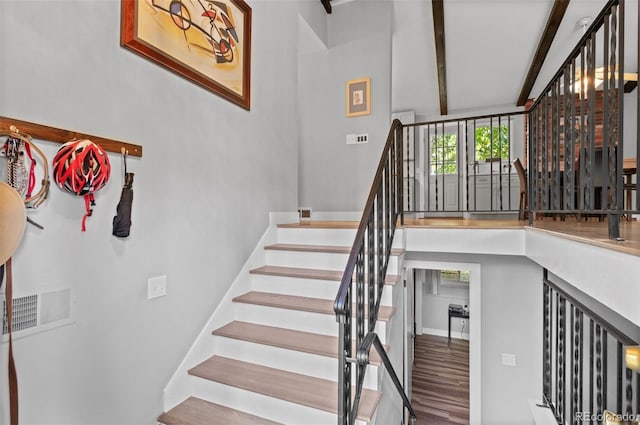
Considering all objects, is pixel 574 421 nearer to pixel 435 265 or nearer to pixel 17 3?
pixel 435 265

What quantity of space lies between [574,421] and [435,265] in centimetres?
170

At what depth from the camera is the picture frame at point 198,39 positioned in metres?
1.80

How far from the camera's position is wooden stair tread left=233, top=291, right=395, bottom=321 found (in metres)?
2.24

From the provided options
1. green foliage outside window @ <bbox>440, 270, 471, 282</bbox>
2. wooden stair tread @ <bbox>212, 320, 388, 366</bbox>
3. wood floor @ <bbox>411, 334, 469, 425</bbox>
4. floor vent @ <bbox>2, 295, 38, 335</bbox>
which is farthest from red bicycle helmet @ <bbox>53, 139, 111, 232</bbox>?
green foliage outside window @ <bbox>440, 270, 471, 282</bbox>

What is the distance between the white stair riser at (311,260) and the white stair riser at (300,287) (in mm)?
234

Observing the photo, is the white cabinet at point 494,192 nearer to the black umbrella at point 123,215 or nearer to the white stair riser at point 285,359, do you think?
the white stair riser at point 285,359

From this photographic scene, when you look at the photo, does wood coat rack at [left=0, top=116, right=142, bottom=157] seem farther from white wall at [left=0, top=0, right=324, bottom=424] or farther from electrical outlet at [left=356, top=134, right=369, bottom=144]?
electrical outlet at [left=356, top=134, right=369, bottom=144]

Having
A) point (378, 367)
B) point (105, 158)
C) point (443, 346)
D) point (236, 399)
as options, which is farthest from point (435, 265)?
point (443, 346)

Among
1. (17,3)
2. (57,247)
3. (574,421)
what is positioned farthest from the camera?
(574,421)

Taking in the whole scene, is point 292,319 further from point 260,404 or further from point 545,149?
point 545,149

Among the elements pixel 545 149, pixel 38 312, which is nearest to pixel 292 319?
pixel 38 312

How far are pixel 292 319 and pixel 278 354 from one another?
28 centimetres

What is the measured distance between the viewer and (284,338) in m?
2.21

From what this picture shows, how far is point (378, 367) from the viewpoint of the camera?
76.0 inches
